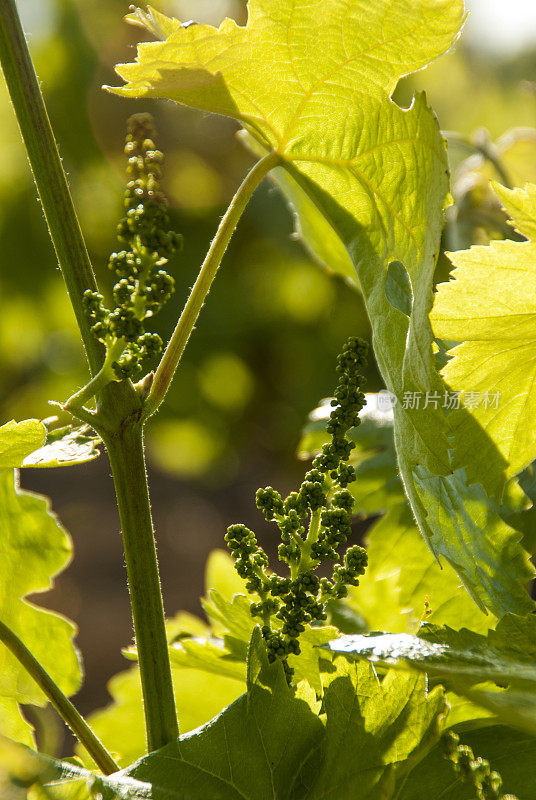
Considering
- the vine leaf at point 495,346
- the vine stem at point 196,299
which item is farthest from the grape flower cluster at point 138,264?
the vine leaf at point 495,346

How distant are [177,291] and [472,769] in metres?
3.79

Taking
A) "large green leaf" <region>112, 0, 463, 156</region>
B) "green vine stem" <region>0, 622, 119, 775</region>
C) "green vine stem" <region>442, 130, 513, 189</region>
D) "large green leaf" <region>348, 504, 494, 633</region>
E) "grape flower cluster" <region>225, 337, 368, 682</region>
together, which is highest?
"green vine stem" <region>442, 130, 513, 189</region>

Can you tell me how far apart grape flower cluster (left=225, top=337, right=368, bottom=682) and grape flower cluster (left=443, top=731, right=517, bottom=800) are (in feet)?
0.30

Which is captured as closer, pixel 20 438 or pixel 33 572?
pixel 20 438

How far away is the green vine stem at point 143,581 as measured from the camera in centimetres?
45

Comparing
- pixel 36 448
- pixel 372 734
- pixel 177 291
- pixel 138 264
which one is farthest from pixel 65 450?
pixel 177 291

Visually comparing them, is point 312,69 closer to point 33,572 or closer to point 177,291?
point 33,572

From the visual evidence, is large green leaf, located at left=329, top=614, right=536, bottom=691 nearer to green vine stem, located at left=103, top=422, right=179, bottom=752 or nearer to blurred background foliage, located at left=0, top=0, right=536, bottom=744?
green vine stem, located at left=103, top=422, right=179, bottom=752

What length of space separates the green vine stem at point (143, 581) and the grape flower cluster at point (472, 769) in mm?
155

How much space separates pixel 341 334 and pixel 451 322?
3.83 meters

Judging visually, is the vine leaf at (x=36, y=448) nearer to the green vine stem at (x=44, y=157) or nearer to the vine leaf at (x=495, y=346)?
the green vine stem at (x=44, y=157)

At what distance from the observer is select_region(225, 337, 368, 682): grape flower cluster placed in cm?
44

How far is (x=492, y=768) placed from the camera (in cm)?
46

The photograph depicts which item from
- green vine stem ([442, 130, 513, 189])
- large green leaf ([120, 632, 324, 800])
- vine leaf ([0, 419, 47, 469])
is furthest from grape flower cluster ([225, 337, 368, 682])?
green vine stem ([442, 130, 513, 189])
